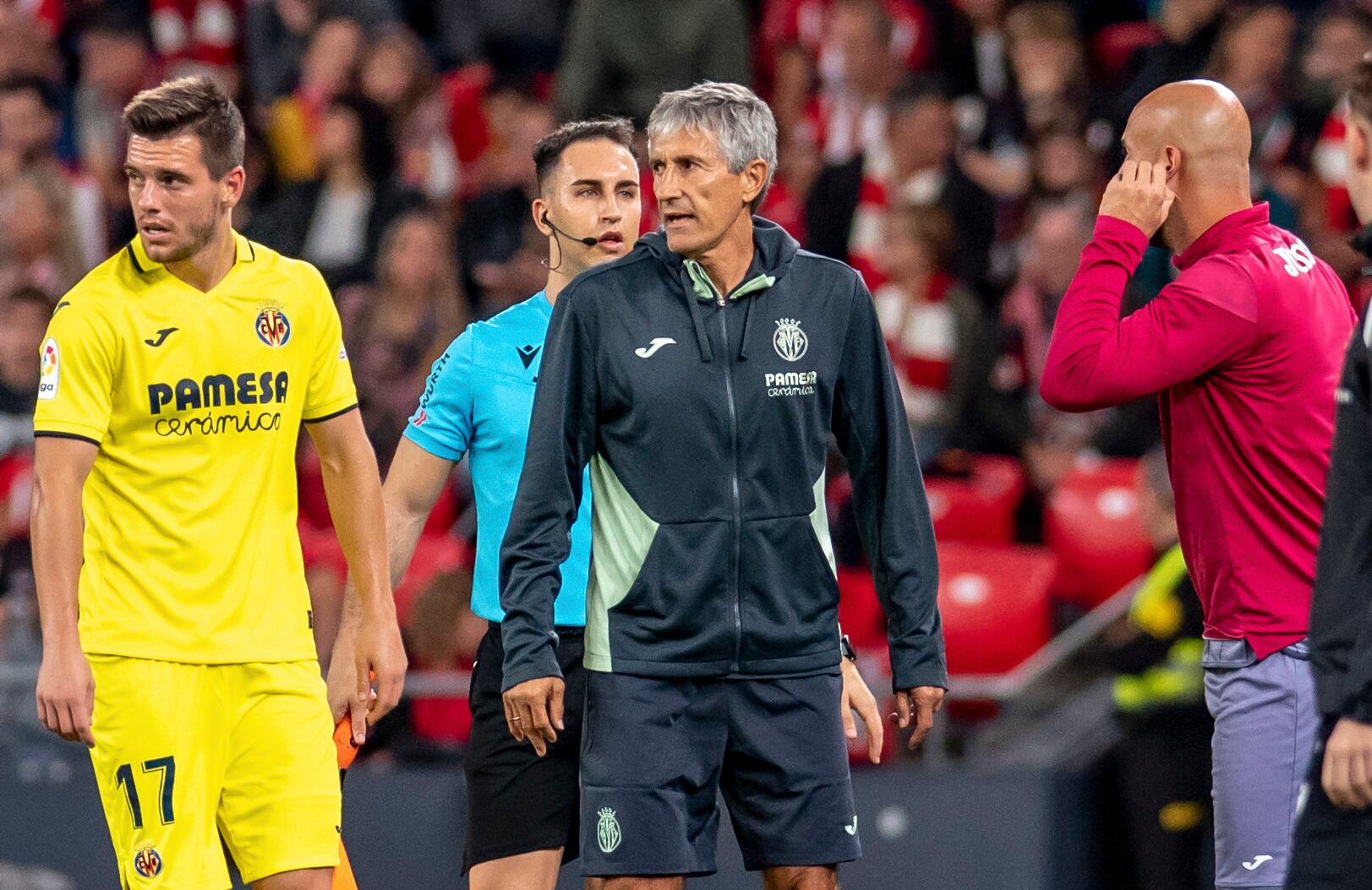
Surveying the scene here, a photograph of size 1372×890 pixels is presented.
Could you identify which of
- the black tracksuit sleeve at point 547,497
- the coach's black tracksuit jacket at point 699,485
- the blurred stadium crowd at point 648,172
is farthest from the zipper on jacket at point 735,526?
the blurred stadium crowd at point 648,172

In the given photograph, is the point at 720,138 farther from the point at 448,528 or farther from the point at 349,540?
the point at 448,528

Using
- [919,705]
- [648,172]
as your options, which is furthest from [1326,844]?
[648,172]

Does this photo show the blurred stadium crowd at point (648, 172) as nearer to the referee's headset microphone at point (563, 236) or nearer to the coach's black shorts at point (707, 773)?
the referee's headset microphone at point (563, 236)

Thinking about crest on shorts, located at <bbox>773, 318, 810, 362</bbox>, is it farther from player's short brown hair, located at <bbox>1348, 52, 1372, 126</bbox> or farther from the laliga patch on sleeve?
the laliga patch on sleeve

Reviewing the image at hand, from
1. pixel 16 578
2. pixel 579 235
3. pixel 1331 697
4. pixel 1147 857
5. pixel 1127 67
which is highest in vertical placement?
pixel 1127 67

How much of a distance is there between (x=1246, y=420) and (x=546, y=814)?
202 centimetres

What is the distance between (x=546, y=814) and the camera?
5512mm

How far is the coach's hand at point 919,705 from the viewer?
488 centimetres

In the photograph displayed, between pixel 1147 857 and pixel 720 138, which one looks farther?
pixel 1147 857

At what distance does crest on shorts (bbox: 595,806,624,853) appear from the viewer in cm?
476

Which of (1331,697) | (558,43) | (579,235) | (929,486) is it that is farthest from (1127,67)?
(1331,697)

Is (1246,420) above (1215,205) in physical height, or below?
below

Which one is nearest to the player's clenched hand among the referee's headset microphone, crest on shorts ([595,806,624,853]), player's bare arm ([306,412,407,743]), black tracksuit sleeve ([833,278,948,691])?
player's bare arm ([306,412,407,743])

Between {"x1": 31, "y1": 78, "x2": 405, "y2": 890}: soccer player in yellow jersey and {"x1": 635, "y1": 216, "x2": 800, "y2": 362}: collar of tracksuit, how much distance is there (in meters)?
1.03
